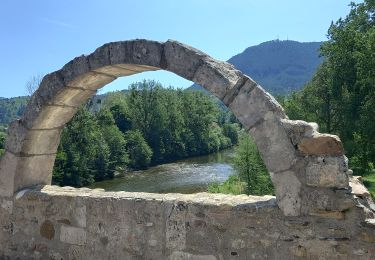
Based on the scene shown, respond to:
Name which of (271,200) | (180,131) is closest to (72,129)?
(180,131)

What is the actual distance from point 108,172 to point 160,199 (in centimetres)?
2852

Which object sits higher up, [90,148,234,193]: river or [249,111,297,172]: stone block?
[249,111,297,172]: stone block

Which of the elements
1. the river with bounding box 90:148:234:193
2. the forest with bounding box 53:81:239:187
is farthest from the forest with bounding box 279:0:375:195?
the forest with bounding box 53:81:239:187

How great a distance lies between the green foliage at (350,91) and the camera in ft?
47.9

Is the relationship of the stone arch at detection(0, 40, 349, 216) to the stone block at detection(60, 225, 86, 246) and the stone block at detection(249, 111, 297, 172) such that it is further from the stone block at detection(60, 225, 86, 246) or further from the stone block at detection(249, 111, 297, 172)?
the stone block at detection(60, 225, 86, 246)

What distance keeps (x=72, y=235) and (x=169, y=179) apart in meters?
24.3

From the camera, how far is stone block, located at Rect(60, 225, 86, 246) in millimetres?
4289

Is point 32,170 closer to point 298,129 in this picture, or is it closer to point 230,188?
point 298,129

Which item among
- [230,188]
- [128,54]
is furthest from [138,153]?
[128,54]

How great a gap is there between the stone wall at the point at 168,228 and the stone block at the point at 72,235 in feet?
0.04

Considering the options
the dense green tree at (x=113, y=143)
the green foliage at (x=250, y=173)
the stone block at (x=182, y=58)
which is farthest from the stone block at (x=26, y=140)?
the dense green tree at (x=113, y=143)

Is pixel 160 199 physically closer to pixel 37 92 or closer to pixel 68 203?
pixel 68 203

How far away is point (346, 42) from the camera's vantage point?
17109 mm

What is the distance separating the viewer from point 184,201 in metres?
3.82
